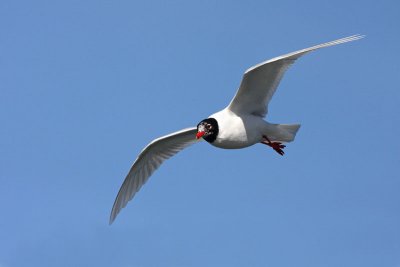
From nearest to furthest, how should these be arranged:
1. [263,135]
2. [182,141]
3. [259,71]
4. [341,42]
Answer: [341,42] < [259,71] < [263,135] < [182,141]

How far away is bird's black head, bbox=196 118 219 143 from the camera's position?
14969 millimetres

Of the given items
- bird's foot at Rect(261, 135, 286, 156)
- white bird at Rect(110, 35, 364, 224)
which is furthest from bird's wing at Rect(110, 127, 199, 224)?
bird's foot at Rect(261, 135, 286, 156)

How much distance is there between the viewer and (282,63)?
14391 millimetres

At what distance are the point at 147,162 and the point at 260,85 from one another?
13.3 ft

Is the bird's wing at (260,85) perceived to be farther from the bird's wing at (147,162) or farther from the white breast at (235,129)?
the bird's wing at (147,162)

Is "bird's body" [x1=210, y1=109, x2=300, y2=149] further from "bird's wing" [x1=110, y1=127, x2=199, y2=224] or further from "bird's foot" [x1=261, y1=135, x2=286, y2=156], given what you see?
"bird's wing" [x1=110, y1=127, x2=199, y2=224]

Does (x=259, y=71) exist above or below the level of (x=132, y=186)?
above

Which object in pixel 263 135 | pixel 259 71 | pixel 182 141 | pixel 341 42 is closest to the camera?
pixel 341 42

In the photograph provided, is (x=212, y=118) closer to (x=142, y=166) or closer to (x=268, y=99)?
(x=268, y=99)

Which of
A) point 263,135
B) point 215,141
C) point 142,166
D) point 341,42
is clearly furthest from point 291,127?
point 142,166

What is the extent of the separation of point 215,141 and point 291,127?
1658 millimetres

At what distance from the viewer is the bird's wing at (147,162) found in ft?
56.3

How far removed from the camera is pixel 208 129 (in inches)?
591

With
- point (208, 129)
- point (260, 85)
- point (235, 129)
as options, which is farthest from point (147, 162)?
point (260, 85)
